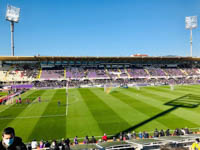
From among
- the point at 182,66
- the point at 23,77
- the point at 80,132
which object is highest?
the point at 182,66

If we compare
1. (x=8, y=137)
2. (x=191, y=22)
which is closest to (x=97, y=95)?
(x=8, y=137)

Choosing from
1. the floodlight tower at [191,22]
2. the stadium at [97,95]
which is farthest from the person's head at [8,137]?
the floodlight tower at [191,22]

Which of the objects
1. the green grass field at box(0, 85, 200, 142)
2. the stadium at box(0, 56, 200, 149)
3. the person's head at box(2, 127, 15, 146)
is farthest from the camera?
the stadium at box(0, 56, 200, 149)

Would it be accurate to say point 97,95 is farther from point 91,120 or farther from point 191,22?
point 191,22

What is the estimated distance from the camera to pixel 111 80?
60938 millimetres

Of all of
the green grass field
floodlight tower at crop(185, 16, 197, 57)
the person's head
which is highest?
floodlight tower at crop(185, 16, 197, 57)

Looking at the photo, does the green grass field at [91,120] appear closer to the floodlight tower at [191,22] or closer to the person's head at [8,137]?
the person's head at [8,137]

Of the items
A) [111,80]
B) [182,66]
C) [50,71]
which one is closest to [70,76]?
[50,71]

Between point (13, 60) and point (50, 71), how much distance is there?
1500cm

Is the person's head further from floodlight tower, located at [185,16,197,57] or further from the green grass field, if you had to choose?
floodlight tower, located at [185,16,197,57]

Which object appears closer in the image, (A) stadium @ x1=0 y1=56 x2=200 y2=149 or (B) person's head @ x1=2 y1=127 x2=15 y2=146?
(B) person's head @ x1=2 y1=127 x2=15 y2=146

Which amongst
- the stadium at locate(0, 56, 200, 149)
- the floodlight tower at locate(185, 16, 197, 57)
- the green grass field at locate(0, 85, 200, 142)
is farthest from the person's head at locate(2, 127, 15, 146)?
the floodlight tower at locate(185, 16, 197, 57)

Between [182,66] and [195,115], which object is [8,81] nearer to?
[195,115]

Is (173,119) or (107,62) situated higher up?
(107,62)
